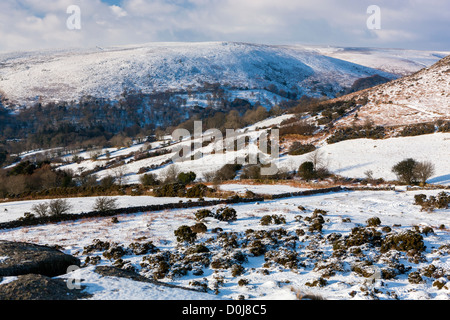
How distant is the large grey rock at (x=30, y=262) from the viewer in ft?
27.7

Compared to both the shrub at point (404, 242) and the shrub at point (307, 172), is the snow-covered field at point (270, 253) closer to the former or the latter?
the shrub at point (404, 242)

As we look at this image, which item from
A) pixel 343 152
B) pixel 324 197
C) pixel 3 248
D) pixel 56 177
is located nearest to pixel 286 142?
pixel 343 152

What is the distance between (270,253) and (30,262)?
8731 millimetres

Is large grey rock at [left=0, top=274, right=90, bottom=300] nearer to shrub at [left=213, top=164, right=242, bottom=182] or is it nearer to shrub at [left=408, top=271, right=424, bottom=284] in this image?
shrub at [left=408, top=271, right=424, bottom=284]

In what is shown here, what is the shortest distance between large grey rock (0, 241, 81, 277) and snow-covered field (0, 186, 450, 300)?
1451mm

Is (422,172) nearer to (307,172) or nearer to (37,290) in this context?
(307,172)

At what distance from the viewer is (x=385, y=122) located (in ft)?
194

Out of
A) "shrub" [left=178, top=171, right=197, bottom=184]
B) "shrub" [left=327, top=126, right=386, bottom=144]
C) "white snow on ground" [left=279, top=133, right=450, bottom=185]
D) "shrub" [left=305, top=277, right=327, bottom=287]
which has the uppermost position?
"shrub" [left=327, top=126, right=386, bottom=144]

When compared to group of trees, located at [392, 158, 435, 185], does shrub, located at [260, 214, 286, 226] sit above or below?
below

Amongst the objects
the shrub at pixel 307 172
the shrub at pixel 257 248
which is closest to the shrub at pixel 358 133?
the shrub at pixel 307 172

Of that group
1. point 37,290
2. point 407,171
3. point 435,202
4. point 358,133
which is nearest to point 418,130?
point 358,133

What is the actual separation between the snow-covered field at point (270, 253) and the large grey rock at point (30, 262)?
1.45 metres

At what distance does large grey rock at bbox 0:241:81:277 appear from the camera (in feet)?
27.7

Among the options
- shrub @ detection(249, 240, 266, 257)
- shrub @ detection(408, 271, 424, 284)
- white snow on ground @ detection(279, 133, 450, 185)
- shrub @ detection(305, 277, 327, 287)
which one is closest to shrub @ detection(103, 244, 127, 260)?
shrub @ detection(249, 240, 266, 257)
